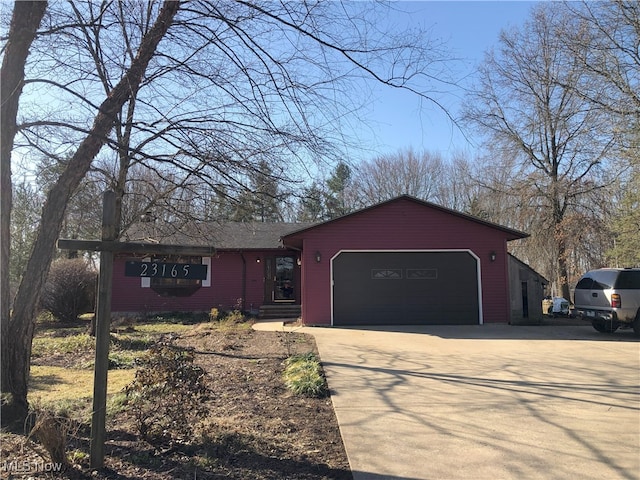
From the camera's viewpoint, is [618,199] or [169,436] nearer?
[169,436]

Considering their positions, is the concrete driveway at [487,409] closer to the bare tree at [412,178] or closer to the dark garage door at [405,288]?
the dark garage door at [405,288]

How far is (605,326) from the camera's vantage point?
11.9 m

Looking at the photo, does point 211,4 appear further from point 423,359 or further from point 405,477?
point 423,359

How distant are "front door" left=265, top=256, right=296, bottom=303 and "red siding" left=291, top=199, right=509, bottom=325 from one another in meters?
4.70

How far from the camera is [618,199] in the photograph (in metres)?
17.9

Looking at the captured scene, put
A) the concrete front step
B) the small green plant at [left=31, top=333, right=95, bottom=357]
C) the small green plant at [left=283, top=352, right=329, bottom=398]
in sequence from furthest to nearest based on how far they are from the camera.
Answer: the concrete front step
the small green plant at [left=31, top=333, right=95, bottom=357]
the small green plant at [left=283, top=352, right=329, bottom=398]

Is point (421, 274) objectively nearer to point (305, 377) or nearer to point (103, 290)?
point (305, 377)

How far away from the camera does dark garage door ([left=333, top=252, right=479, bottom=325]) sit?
13.8 metres

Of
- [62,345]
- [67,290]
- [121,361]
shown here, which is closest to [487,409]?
[121,361]

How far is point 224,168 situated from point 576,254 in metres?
19.3

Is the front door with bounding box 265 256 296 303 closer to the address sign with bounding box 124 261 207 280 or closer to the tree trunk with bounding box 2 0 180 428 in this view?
the tree trunk with bounding box 2 0 180 428

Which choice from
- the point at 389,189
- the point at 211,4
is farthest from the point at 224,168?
the point at 389,189

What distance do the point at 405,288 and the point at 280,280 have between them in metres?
6.48

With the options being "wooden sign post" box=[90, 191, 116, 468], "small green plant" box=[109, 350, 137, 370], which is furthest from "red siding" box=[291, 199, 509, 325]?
"wooden sign post" box=[90, 191, 116, 468]
